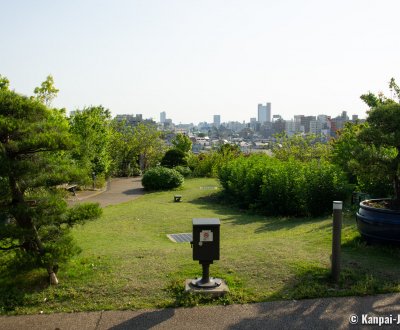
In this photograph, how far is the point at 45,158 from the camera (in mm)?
5445

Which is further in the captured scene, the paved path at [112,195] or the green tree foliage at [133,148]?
the green tree foliage at [133,148]

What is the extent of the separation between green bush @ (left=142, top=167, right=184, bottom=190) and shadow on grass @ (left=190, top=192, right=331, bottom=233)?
14.8 ft

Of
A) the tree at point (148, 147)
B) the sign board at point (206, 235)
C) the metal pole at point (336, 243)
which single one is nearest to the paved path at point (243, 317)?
the metal pole at point (336, 243)

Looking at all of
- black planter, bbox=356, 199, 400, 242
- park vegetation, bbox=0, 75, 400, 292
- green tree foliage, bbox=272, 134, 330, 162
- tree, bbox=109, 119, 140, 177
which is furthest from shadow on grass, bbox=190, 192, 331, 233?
tree, bbox=109, 119, 140, 177

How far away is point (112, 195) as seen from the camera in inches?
772

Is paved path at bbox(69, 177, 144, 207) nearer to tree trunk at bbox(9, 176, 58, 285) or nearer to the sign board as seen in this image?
tree trunk at bbox(9, 176, 58, 285)

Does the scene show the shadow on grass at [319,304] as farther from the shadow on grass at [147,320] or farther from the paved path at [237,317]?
the shadow on grass at [147,320]

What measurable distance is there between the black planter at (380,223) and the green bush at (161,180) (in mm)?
14400

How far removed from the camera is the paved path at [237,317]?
4.51 meters

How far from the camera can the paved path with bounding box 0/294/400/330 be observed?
177 inches

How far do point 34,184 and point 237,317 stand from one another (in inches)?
117

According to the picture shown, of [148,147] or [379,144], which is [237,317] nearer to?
[379,144]

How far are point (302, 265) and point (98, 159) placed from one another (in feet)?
61.3

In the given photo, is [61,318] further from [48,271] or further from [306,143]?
[306,143]
